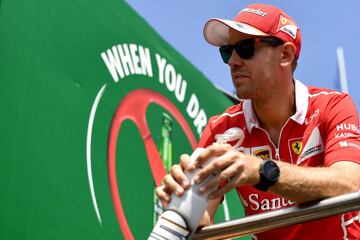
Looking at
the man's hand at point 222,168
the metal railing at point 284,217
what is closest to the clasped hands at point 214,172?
the man's hand at point 222,168

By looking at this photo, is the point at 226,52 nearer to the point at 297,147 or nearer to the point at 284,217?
the point at 297,147

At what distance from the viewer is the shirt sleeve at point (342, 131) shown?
2.39m

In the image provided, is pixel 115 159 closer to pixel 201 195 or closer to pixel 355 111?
pixel 355 111

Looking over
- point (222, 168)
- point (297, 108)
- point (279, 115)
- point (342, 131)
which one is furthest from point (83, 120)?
point (222, 168)

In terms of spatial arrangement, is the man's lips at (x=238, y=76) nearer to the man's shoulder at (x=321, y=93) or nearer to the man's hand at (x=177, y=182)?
the man's shoulder at (x=321, y=93)

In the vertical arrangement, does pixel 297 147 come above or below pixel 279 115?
below

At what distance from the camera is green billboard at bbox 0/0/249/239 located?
4.47m

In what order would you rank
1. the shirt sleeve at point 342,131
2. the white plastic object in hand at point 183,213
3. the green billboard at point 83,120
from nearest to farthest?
the white plastic object in hand at point 183,213, the shirt sleeve at point 342,131, the green billboard at point 83,120

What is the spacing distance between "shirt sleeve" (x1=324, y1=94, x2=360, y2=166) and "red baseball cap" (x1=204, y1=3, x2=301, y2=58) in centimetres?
38

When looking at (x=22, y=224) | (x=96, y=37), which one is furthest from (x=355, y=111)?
(x=96, y=37)

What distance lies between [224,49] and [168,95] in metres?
3.95

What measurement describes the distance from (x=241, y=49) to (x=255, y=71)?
0.35ft

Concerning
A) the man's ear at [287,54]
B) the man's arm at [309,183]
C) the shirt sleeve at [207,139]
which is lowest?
the man's arm at [309,183]

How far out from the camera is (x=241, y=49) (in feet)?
9.37
